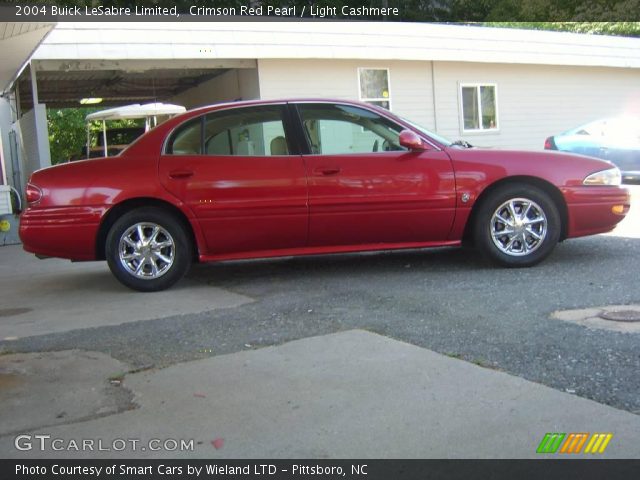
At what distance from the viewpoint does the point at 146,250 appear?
6125mm

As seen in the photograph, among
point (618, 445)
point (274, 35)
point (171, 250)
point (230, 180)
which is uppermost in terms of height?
point (274, 35)

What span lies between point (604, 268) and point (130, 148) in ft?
14.6

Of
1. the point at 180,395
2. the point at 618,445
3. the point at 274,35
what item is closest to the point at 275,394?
the point at 180,395

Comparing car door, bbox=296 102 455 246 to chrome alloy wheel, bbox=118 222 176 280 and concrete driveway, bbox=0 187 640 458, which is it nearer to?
concrete driveway, bbox=0 187 640 458

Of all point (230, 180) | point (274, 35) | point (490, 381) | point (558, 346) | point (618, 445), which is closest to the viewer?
point (618, 445)

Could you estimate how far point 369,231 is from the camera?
625 centimetres

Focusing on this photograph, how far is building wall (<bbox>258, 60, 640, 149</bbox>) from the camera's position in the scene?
15.0 meters

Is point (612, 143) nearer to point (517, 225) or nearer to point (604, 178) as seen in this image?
point (604, 178)

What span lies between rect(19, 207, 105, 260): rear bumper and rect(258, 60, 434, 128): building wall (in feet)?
28.5

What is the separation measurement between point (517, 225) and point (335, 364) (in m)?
3.12

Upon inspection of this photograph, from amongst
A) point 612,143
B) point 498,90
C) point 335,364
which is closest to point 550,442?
point 335,364

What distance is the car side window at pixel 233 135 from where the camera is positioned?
20.5 feet

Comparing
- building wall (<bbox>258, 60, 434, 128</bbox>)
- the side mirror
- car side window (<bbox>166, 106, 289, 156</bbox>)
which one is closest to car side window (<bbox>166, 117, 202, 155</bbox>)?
car side window (<bbox>166, 106, 289, 156</bbox>)

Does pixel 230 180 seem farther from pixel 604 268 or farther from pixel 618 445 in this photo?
pixel 618 445
